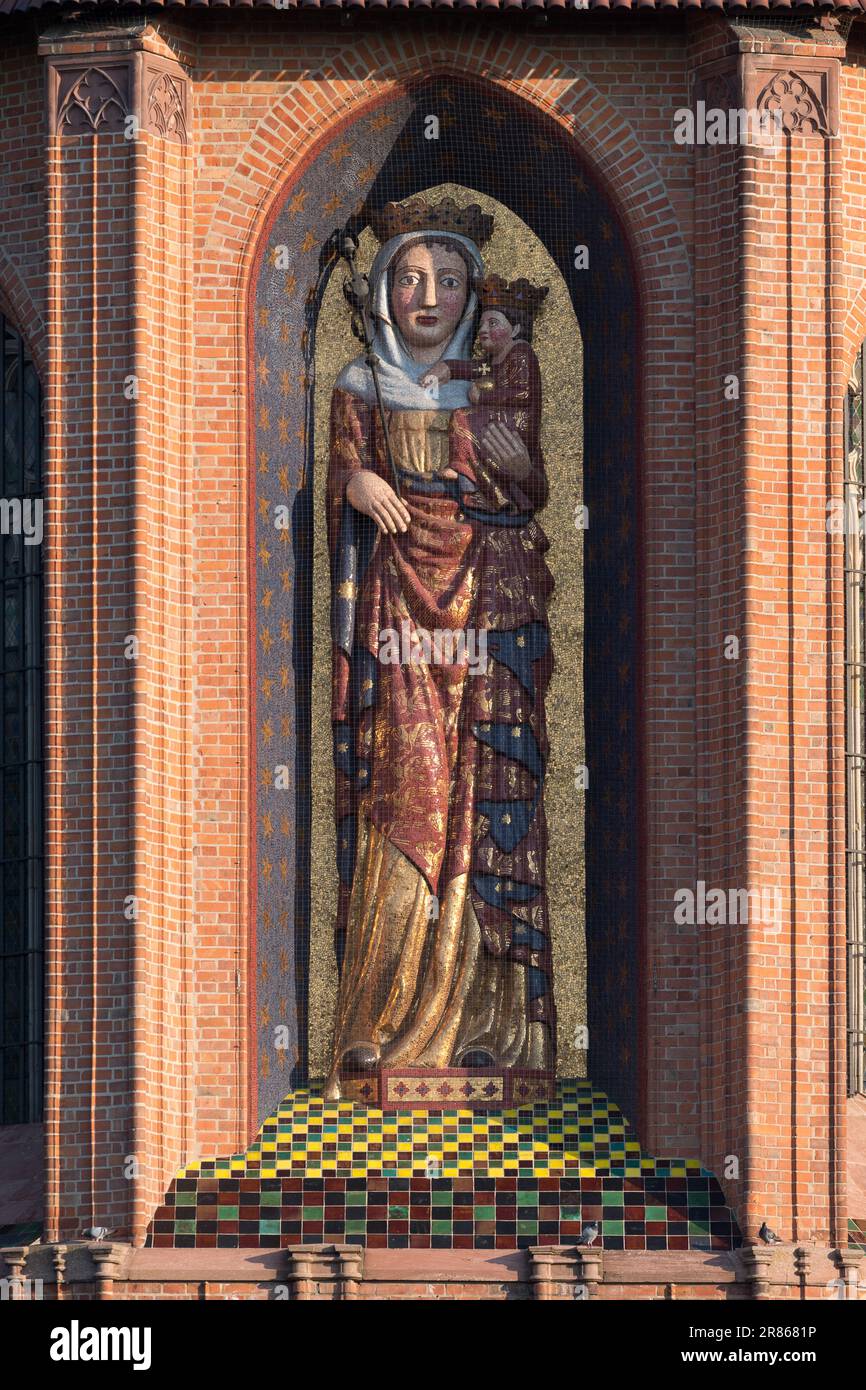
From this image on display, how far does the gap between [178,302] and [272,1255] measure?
759cm

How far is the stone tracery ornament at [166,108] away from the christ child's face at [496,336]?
287 cm

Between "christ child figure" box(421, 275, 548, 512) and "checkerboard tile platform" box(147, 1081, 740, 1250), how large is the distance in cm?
505

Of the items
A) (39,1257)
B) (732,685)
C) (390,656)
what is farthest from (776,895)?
(39,1257)

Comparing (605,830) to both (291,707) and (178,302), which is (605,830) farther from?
(178,302)

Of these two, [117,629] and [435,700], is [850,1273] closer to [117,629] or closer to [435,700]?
[435,700]

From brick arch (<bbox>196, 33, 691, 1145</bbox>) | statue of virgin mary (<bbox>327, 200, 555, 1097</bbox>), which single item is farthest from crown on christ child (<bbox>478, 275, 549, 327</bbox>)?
brick arch (<bbox>196, 33, 691, 1145</bbox>)

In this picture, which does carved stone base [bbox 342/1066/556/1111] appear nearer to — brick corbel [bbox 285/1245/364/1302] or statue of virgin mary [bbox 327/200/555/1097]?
statue of virgin mary [bbox 327/200/555/1097]

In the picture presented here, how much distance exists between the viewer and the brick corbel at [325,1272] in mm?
27859

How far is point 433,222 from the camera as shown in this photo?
3069 centimetres

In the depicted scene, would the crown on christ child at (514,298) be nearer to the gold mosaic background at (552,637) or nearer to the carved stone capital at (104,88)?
the gold mosaic background at (552,637)

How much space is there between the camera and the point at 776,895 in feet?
94.3

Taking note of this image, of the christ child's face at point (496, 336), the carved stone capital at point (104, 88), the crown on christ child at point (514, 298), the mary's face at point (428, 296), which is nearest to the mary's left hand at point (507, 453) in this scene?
the christ child's face at point (496, 336)

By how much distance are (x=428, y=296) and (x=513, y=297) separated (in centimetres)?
71

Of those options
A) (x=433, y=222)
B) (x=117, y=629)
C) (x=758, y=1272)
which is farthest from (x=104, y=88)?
(x=758, y=1272)
